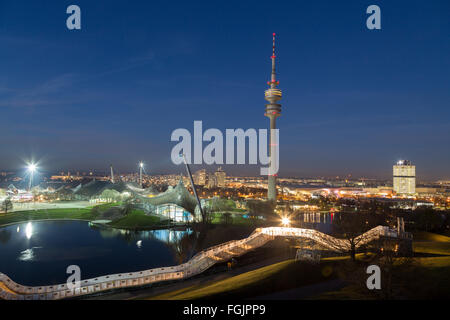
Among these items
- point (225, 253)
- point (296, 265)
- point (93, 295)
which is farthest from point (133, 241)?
point (296, 265)

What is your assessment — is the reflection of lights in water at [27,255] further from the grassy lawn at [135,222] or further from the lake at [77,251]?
the grassy lawn at [135,222]

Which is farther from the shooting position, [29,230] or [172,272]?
[29,230]

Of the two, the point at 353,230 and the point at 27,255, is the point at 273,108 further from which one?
the point at 27,255

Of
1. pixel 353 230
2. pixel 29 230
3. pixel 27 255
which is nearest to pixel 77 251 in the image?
pixel 27 255

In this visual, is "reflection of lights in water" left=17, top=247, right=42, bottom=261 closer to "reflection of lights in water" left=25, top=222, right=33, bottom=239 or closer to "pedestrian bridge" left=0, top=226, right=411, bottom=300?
"reflection of lights in water" left=25, top=222, right=33, bottom=239

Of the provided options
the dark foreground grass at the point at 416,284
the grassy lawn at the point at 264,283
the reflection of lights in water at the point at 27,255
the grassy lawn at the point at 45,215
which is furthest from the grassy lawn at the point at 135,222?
the dark foreground grass at the point at 416,284

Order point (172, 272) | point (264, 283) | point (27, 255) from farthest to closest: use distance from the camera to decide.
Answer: point (27, 255), point (172, 272), point (264, 283)

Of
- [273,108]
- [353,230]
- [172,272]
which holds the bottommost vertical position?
[172,272]
